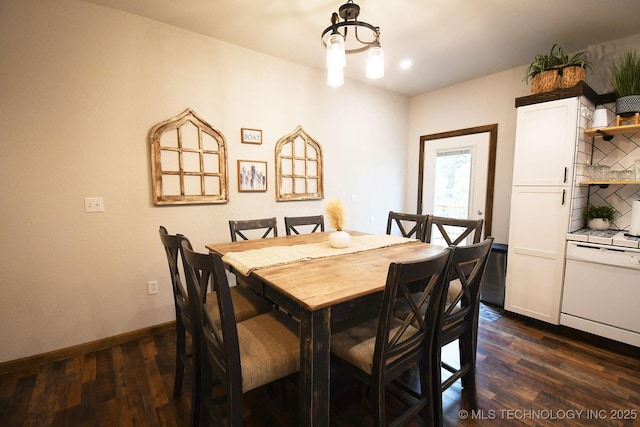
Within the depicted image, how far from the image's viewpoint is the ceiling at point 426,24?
6.73 feet

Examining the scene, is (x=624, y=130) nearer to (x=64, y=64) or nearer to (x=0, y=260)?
(x=64, y=64)

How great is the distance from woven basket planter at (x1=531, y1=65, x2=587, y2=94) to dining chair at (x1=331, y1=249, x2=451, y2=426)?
88.4 inches

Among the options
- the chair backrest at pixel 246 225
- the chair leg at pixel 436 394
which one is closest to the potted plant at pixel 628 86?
the chair leg at pixel 436 394

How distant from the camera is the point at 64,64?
1975 millimetres

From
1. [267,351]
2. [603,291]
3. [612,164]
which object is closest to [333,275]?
[267,351]

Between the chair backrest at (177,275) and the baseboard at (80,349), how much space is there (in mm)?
1017

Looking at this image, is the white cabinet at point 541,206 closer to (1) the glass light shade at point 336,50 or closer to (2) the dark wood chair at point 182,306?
(1) the glass light shade at point 336,50

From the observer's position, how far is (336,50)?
159cm

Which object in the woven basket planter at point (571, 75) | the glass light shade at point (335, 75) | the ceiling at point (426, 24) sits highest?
the ceiling at point (426, 24)

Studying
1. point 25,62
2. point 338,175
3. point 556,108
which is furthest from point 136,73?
point 556,108

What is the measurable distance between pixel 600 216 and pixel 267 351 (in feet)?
9.92

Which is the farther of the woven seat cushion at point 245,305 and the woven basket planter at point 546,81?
the woven basket planter at point 546,81

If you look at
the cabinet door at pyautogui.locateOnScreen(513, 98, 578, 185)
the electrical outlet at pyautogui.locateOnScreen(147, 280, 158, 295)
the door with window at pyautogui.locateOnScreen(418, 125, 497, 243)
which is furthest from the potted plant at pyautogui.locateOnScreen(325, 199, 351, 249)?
the door with window at pyautogui.locateOnScreen(418, 125, 497, 243)

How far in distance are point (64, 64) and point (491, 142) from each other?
13.4 ft
